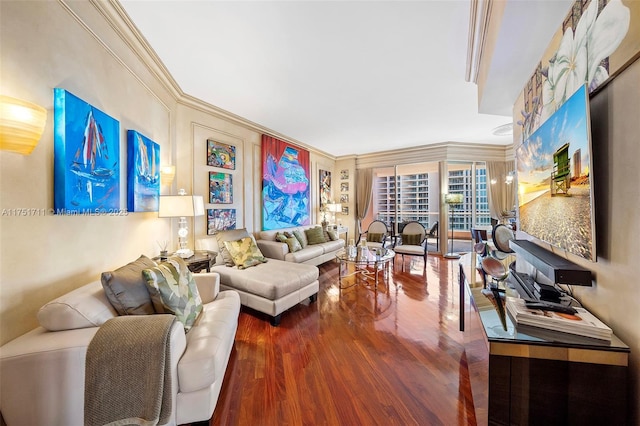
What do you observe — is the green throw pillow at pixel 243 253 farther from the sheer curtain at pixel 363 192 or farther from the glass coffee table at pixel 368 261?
the sheer curtain at pixel 363 192

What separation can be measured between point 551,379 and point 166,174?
11.4 ft

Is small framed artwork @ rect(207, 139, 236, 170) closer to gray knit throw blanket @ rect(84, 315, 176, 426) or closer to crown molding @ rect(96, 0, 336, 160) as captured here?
crown molding @ rect(96, 0, 336, 160)

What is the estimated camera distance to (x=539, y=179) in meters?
1.45

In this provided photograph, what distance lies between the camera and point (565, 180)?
1.13 metres

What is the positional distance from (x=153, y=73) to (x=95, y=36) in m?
0.81

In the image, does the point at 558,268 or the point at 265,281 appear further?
the point at 265,281

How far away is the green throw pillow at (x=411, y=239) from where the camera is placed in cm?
468

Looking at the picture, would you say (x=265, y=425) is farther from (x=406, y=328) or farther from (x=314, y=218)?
(x=314, y=218)

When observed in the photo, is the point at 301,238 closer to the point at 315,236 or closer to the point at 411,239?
the point at 315,236

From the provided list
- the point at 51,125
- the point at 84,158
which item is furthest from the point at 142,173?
the point at 51,125

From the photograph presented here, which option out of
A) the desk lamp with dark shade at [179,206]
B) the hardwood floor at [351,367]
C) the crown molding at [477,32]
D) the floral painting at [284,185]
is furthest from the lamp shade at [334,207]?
the crown molding at [477,32]

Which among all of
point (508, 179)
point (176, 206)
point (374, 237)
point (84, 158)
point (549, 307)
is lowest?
point (374, 237)

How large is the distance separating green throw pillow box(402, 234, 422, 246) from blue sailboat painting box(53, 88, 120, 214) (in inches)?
180

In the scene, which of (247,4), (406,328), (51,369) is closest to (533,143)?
(406,328)
